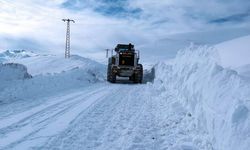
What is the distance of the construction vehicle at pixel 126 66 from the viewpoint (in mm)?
30422

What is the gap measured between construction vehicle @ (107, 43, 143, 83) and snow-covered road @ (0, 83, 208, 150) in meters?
17.4

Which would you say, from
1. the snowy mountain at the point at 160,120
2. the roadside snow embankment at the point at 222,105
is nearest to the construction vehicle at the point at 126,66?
the snowy mountain at the point at 160,120

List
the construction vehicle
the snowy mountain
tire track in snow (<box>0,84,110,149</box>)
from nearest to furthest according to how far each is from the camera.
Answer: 1. the snowy mountain
2. tire track in snow (<box>0,84,110,149</box>)
3. the construction vehicle

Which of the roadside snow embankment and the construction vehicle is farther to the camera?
the construction vehicle

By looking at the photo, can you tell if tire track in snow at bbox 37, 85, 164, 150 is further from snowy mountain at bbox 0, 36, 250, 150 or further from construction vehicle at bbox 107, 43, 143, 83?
construction vehicle at bbox 107, 43, 143, 83

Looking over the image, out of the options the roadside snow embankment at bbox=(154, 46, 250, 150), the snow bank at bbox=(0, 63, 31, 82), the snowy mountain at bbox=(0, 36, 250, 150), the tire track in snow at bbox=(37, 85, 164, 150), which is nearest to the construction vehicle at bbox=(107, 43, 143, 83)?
the snow bank at bbox=(0, 63, 31, 82)

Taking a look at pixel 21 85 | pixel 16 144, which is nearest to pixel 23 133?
pixel 16 144

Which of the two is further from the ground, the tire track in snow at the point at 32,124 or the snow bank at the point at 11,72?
the snow bank at the point at 11,72

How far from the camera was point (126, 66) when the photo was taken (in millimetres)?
31031

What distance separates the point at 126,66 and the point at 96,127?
22.2 meters

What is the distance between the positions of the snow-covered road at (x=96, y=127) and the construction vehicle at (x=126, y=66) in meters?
17.4

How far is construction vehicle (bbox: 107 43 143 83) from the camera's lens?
30.4 metres

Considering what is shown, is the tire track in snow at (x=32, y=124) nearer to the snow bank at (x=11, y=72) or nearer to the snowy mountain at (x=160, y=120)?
the snowy mountain at (x=160, y=120)

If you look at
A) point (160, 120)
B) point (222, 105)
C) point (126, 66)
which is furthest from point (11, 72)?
point (222, 105)
